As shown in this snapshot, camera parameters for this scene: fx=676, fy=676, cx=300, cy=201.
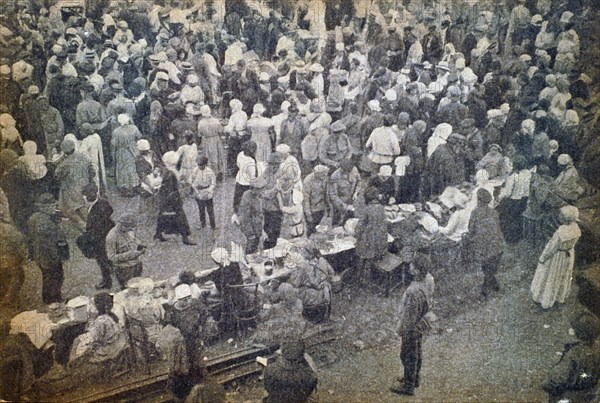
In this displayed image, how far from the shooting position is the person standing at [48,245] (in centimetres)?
739

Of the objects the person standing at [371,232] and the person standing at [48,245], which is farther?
the person standing at [371,232]

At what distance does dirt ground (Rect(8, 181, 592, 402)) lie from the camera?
7699 millimetres

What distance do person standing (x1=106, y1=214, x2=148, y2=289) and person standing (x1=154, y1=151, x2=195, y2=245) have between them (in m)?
0.26

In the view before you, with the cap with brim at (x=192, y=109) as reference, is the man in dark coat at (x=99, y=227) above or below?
below

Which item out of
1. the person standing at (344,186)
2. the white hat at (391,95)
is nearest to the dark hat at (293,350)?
the person standing at (344,186)

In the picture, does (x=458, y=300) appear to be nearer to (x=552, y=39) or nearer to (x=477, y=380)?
(x=477, y=380)

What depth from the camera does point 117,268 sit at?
750cm

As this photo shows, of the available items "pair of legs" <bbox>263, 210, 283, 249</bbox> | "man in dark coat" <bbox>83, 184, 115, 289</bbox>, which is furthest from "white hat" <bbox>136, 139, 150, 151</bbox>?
"pair of legs" <bbox>263, 210, 283, 249</bbox>

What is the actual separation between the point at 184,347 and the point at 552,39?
532cm

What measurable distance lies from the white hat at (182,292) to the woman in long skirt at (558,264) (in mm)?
3945

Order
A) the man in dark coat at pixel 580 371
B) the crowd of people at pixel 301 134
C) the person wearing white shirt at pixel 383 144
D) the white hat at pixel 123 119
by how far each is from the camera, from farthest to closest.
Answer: the man in dark coat at pixel 580 371, the person wearing white shirt at pixel 383 144, the white hat at pixel 123 119, the crowd of people at pixel 301 134

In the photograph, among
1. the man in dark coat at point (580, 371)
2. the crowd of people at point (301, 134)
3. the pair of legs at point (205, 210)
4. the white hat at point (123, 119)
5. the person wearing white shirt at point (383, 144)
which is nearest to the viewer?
the crowd of people at point (301, 134)

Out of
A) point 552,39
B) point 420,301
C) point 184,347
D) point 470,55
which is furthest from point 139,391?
point 552,39

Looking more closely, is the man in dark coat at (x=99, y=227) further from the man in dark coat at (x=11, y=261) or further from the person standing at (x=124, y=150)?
the man in dark coat at (x=11, y=261)
